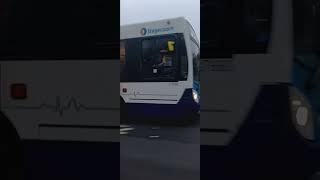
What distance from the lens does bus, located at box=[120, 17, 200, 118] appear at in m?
13.7

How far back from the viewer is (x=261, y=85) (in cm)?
403

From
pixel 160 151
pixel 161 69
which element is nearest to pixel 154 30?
pixel 161 69

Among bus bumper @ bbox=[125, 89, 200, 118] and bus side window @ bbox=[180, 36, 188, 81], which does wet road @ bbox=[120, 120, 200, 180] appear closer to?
bus bumper @ bbox=[125, 89, 200, 118]

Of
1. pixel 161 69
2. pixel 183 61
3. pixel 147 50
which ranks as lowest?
pixel 161 69

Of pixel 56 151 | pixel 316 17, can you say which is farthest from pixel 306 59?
pixel 56 151

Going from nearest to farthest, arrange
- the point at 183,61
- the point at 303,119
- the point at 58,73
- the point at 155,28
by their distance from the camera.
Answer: the point at 303,119 < the point at 58,73 < the point at 155,28 < the point at 183,61

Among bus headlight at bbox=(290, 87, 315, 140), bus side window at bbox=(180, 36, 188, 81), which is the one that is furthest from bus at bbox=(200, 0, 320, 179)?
bus side window at bbox=(180, 36, 188, 81)

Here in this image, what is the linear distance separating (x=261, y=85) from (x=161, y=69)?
10.7 m

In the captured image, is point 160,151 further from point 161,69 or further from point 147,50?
point 147,50

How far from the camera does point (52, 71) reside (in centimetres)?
454

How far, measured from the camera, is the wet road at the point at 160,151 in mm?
7176

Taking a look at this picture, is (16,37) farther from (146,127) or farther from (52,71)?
(146,127)

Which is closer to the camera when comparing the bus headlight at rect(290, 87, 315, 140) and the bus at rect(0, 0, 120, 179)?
the bus headlight at rect(290, 87, 315, 140)

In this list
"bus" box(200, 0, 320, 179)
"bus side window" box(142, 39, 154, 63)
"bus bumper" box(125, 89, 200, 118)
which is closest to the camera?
"bus" box(200, 0, 320, 179)
